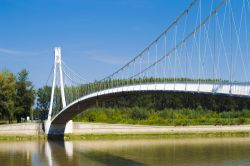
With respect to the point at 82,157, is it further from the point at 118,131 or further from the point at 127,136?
the point at 118,131

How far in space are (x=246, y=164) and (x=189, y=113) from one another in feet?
106

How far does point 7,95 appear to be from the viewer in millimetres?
50281

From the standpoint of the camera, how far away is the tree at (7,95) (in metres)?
49.8

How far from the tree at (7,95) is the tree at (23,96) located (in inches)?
59.7

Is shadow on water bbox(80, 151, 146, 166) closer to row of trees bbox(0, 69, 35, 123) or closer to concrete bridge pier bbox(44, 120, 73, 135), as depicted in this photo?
concrete bridge pier bbox(44, 120, 73, 135)

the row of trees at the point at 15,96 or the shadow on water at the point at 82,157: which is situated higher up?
the row of trees at the point at 15,96

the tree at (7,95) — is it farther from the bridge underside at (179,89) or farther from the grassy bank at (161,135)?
the bridge underside at (179,89)

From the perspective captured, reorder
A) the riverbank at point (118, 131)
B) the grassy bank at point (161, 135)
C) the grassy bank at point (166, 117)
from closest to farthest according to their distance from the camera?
the riverbank at point (118, 131) < the grassy bank at point (161, 135) < the grassy bank at point (166, 117)

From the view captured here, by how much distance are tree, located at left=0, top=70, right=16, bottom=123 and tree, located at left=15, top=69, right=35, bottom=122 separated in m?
1.52

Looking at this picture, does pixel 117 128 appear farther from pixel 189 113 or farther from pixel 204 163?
pixel 204 163

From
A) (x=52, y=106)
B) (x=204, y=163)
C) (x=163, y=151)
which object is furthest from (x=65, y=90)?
(x=204, y=163)

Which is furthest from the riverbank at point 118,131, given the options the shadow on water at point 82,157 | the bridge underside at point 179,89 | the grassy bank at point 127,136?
the shadow on water at point 82,157

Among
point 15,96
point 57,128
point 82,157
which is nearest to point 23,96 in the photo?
point 15,96

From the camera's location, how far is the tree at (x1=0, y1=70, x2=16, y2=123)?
163ft
